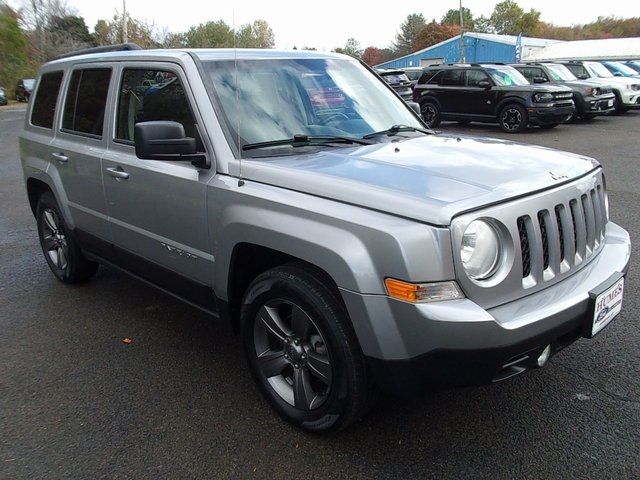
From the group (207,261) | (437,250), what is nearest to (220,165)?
(207,261)

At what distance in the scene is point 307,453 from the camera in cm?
274

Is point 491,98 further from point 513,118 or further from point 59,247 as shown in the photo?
point 59,247

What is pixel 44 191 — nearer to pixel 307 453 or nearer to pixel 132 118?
pixel 132 118

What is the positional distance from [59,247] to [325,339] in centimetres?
342

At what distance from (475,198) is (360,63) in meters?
2.36

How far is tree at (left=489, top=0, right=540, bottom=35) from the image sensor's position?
282 ft

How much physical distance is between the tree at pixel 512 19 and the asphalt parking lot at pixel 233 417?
295 ft

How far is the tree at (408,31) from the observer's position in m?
99.6

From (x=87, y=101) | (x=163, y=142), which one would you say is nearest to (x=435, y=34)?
(x=87, y=101)

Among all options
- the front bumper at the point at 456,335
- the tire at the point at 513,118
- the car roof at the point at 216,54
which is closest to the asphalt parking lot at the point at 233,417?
the front bumper at the point at 456,335

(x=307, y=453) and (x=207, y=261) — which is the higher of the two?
(x=207, y=261)

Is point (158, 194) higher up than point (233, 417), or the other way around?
point (158, 194)

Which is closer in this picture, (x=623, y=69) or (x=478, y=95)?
(x=478, y=95)

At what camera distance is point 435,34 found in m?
79.9
